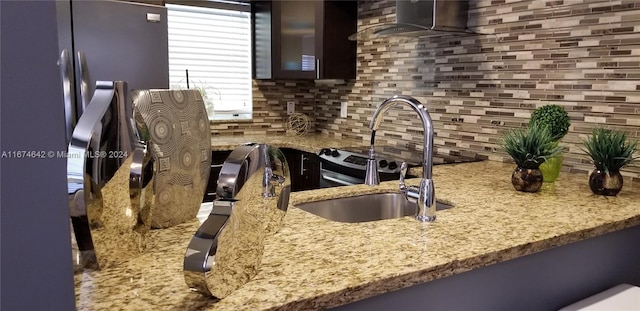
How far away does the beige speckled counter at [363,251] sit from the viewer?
0.83 metres

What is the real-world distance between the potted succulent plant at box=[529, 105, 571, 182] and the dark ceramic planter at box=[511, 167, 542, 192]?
0.16 m

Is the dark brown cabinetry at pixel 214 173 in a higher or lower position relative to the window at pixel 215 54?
lower

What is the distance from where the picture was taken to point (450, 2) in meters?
2.62

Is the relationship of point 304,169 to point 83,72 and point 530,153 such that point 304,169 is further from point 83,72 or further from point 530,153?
point 530,153

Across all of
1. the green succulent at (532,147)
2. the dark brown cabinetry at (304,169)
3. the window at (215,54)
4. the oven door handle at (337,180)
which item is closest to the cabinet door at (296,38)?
the window at (215,54)

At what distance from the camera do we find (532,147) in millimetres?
1702

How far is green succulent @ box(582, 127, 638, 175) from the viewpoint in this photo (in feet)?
5.38

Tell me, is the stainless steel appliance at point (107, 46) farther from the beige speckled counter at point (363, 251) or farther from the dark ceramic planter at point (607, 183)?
the dark ceramic planter at point (607, 183)

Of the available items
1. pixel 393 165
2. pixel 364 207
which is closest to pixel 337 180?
pixel 393 165

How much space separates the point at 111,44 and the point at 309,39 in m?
1.37

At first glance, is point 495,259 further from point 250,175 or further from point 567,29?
point 567,29

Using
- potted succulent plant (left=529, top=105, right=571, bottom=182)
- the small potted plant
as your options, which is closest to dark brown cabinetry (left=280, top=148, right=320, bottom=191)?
potted succulent plant (left=529, top=105, right=571, bottom=182)

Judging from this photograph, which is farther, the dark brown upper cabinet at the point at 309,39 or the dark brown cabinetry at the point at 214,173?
the dark brown upper cabinet at the point at 309,39

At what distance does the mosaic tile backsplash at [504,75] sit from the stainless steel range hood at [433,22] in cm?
7
